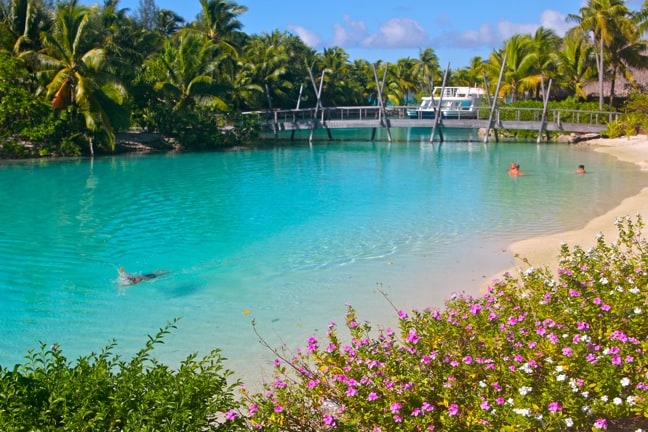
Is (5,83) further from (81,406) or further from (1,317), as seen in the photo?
(81,406)

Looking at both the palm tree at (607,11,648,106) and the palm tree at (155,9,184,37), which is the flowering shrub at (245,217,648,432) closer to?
the palm tree at (607,11,648,106)

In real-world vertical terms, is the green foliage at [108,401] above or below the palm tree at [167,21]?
below

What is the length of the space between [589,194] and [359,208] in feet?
23.9

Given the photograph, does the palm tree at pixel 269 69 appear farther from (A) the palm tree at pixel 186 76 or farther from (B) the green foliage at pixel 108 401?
(B) the green foliage at pixel 108 401

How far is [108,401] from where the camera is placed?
3.77 meters

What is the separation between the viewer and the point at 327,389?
449 cm

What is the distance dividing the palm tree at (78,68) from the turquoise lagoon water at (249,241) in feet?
10.8

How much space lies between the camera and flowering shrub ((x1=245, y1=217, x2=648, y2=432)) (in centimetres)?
373

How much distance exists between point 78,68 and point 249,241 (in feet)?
64.1

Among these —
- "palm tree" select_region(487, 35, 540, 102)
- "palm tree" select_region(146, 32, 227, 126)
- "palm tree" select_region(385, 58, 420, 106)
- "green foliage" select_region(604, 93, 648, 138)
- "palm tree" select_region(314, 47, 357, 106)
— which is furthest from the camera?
"palm tree" select_region(385, 58, 420, 106)

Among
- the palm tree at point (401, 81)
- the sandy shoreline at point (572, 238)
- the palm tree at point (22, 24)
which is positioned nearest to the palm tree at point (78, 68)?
the palm tree at point (22, 24)

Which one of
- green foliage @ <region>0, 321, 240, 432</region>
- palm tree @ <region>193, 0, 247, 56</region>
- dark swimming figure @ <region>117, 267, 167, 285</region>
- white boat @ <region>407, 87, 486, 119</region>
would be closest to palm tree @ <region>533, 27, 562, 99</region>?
white boat @ <region>407, 87, 486, 119</region>

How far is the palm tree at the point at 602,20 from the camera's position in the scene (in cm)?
3572

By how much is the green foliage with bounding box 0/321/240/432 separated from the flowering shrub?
49 centimetres
